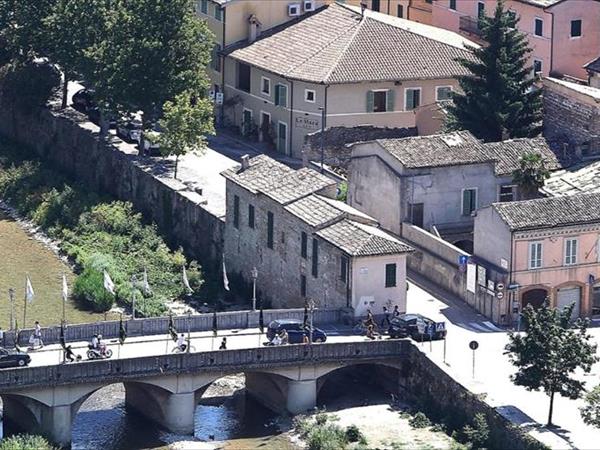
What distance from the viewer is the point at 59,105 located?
165875mm

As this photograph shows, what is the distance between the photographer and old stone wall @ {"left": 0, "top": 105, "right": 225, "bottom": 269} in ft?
457

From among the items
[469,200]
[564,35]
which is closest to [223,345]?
[469,200]

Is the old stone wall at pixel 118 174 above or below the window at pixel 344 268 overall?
below

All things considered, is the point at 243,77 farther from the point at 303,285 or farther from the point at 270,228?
the point at 303,285

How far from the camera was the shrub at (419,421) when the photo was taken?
371 feet

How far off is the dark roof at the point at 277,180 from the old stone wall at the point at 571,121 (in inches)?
596

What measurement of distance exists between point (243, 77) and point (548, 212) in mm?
39514

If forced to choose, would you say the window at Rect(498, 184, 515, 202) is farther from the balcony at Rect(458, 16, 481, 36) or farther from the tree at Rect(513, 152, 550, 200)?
the balcony at Rect(458, 16, 481, 36)

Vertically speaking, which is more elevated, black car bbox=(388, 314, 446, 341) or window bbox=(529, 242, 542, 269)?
window bbox=(529, 242, 542, 269)

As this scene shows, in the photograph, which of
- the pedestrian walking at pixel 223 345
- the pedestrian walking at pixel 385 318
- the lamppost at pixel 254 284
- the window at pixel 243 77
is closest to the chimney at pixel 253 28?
the window at pixel 243 77

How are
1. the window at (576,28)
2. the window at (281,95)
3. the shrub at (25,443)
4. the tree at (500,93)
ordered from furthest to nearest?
the window at (576,28) < the window at (281,95) < the tree at (500,93) < the shrub at (25,443)

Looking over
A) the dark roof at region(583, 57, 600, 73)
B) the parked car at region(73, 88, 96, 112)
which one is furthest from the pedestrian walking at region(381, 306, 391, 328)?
the parked car at region(73, 88, 96, 112)

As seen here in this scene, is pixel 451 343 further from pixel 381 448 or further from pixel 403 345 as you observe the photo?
pixel 381 448

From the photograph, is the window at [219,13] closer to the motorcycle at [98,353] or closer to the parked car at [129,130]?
the parked car at [129,130]
